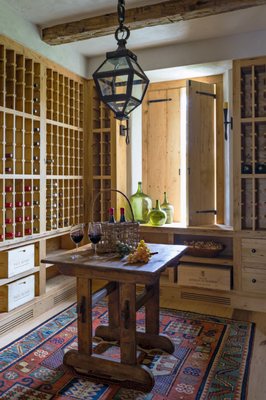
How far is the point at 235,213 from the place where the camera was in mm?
3469

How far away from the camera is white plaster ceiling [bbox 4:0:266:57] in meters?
2.91

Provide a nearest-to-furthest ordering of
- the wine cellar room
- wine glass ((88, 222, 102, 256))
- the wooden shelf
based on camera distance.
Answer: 1. wine glass ((88, 222, 102, 256))
2. the wooden shelf
3. the wine cellar room

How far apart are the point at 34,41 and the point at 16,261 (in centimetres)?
206

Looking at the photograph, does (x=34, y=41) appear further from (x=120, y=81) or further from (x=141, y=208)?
(x=141, y=208)

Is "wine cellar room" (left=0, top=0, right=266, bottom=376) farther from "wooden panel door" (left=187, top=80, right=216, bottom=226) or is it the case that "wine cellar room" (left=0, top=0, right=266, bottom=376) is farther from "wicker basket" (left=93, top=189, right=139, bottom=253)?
"wicker basket" (left=93, top=189, right=139, bottom=253)

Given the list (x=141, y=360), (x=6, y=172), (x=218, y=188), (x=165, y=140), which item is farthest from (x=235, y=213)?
(x=6, y=172)

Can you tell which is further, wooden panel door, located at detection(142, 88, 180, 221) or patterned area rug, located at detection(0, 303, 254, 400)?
wooden panel door, located at detection(142, 88, 180, 221)

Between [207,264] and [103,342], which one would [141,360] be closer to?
[103,342]

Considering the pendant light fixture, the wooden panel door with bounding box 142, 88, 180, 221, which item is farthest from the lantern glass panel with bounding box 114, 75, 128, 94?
the wooden panel door with bounding box 142, 88, 180, 221

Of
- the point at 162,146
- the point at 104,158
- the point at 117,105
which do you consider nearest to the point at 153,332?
the point at 117,105

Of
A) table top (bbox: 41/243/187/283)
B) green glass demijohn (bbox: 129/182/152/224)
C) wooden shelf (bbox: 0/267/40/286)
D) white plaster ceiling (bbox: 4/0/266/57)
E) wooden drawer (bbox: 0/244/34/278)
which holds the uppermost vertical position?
white plaster ceiling (bbox: 4/0/266/57)

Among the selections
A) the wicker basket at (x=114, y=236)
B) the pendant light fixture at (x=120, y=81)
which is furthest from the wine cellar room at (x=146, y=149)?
the pendant light fixture at (x=120, y=81)

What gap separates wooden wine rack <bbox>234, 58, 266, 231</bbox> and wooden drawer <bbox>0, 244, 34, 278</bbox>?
2.05 meters

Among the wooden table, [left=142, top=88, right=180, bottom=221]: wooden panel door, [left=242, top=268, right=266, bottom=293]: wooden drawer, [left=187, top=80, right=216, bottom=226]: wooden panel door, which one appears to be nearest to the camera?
the wooden table
